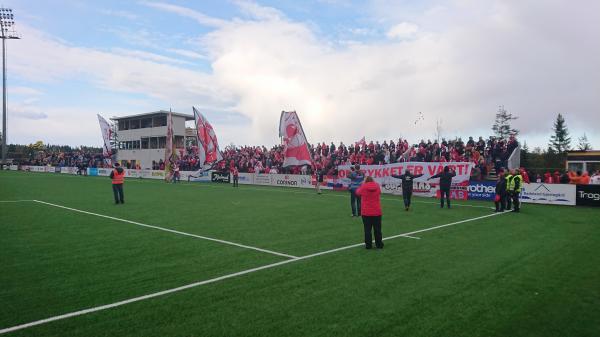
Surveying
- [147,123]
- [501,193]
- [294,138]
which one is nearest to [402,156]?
[294,138]

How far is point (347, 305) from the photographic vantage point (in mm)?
5359

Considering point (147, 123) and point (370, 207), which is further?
point (147, 123)

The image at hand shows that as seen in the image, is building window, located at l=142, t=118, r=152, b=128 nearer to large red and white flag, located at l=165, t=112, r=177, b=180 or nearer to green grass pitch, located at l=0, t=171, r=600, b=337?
large red and white flag, located at l=165, t=112, r=177, b=180

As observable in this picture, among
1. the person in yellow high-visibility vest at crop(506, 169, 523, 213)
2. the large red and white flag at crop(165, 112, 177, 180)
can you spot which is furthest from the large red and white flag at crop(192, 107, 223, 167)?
the person in yellow high-visibility vest at crop(506, 169, 523, 213)

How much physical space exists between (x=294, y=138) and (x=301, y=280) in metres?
20.1

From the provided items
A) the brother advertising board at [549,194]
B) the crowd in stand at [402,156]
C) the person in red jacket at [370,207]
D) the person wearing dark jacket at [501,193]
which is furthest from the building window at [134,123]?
the person in red jacket at [370,207]

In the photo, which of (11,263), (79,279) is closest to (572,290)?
(79,279)

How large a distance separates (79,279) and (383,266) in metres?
5.22

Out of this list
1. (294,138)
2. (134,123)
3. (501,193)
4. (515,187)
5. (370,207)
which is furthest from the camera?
(134,123)

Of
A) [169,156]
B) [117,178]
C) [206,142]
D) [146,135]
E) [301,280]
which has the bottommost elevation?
[301,280]

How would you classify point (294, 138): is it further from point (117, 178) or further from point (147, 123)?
point (147, 123)

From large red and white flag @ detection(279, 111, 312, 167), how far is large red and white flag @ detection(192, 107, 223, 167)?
11552mm

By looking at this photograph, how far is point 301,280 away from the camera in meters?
6.48

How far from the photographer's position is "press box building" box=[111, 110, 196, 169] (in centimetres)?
6328
